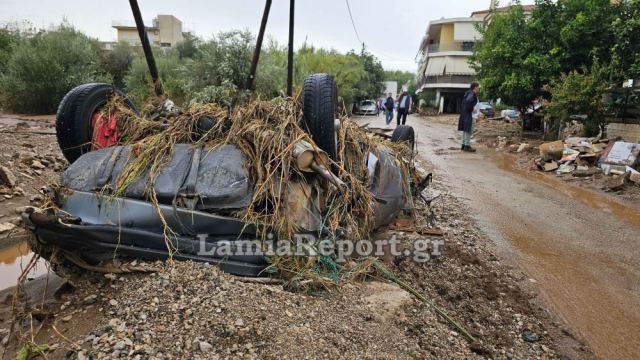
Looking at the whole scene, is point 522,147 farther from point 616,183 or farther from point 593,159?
point 616,183

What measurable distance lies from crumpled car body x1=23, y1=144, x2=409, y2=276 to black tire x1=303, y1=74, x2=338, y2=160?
1.78 feet

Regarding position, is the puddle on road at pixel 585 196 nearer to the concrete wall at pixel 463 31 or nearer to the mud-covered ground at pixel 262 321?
the mud-covered ground at pixel 262 321

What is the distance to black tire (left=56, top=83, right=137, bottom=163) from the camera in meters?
3.52

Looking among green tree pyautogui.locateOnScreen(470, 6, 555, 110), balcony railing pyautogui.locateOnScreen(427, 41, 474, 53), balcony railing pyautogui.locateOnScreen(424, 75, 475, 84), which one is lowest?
green tree pyautogui.locateOnScreen(470, 6, 555, 110)

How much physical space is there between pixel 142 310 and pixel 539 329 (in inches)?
106

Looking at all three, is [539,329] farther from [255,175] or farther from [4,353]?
[4,353]

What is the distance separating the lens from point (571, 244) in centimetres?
468

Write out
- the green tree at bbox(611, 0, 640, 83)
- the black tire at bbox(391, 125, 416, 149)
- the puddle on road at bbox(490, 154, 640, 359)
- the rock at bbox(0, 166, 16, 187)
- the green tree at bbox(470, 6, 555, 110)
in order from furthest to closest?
the green tree at bbox(470, 6, 555, 110) → the green tree at bbox(611, 0, 640, 83) → the rock at bbox(0, 166, 16, 187) → the black tire at bbox(391, 125, 416, 149) → the puddle on road at bbox(490, 154, 640, 359)

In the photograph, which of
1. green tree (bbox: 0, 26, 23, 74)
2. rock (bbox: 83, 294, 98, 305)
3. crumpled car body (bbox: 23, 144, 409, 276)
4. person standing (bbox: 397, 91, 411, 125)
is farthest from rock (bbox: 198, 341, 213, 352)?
green tree (bbox: 0, 26, 23, 74)

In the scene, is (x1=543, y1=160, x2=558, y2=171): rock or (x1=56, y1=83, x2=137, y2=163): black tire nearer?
(x1=56, y1=83, x2=137, y2=163): black tire

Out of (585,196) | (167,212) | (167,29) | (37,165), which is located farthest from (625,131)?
(167,29)

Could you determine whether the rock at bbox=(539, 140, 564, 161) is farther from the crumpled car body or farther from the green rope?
the crumpled car body

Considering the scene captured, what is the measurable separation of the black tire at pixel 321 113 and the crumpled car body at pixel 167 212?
542mm

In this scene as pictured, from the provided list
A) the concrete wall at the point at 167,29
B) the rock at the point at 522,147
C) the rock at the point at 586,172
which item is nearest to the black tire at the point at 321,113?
the rock at the point at 586,172
